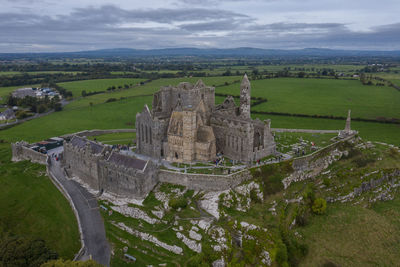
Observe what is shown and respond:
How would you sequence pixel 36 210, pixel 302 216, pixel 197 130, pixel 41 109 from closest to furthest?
1. pixel 302 216
2. pixel 36 210
3. pixel 197 130
4. pixel 41 109

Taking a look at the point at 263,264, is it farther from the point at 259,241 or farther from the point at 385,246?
the point at 385,246

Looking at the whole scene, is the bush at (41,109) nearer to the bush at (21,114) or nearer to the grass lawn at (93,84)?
the bush at (21,114)

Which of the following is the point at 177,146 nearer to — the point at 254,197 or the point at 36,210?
the point at 254,197

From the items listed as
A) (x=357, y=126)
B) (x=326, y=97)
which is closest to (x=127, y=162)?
(x=357, y=126)

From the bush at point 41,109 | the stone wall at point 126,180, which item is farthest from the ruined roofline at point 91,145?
the bush at point 41,109

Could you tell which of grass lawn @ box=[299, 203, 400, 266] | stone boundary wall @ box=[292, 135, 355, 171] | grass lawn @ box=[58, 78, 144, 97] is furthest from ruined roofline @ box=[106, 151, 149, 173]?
A: grass lawn @ box=[58, 78, 144, 97]

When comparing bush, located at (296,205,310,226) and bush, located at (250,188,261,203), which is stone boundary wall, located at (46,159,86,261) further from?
bush, located at (296,205,310,226)

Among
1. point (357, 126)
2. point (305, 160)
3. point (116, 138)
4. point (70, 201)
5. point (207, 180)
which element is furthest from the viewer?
point (357, 126)
